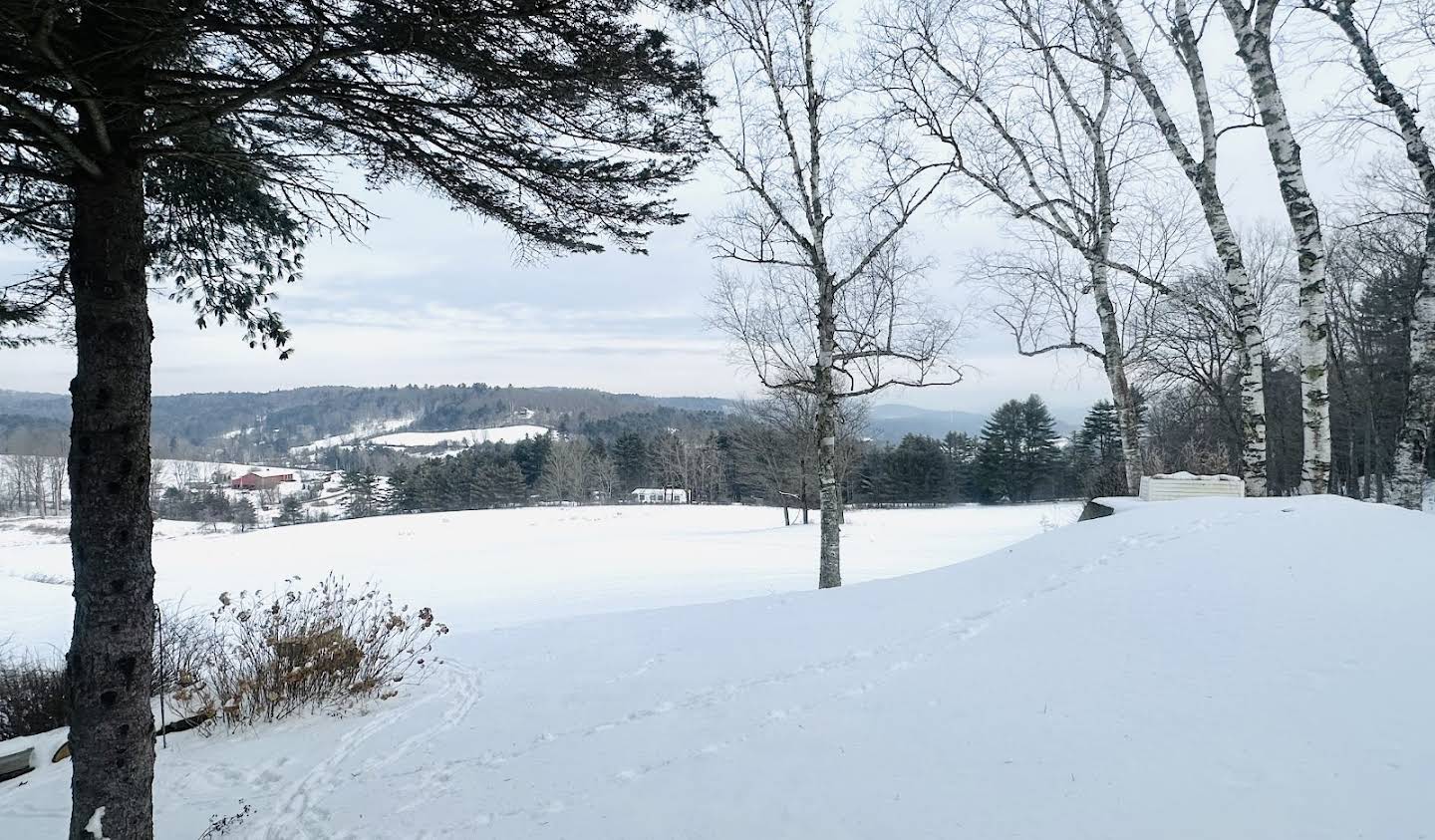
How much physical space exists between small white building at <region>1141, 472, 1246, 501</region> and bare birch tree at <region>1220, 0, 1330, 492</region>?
6.71ft

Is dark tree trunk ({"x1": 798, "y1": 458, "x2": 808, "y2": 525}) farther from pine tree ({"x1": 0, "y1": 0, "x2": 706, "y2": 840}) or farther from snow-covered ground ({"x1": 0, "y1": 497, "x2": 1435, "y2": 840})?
pine tree ({"x1": 0, "y1": 0, "x2": 706, "y2": 840})

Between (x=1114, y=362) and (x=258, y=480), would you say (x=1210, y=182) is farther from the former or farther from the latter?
(x=258, y=480)

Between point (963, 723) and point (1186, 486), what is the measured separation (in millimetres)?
7646

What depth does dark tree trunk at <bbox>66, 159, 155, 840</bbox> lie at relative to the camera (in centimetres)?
255

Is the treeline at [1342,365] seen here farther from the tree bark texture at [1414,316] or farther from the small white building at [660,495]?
the small white building at [660,495]

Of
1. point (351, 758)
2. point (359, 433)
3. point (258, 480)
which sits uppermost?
point (359, 433)

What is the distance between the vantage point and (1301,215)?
7.18 metres

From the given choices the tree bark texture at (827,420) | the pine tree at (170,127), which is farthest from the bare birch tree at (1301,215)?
the pine tree at (170,127)

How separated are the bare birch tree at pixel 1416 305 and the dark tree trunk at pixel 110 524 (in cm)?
1058

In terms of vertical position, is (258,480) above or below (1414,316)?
below

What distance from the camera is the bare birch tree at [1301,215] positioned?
23.3 feet

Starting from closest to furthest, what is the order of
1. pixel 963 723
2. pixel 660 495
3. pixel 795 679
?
1. pixel 963 723
2. pixel 795 679
3. pixel 660 495

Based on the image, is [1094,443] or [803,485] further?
[1094,443]

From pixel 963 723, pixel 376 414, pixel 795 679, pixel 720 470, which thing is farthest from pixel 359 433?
pixel 963 723
